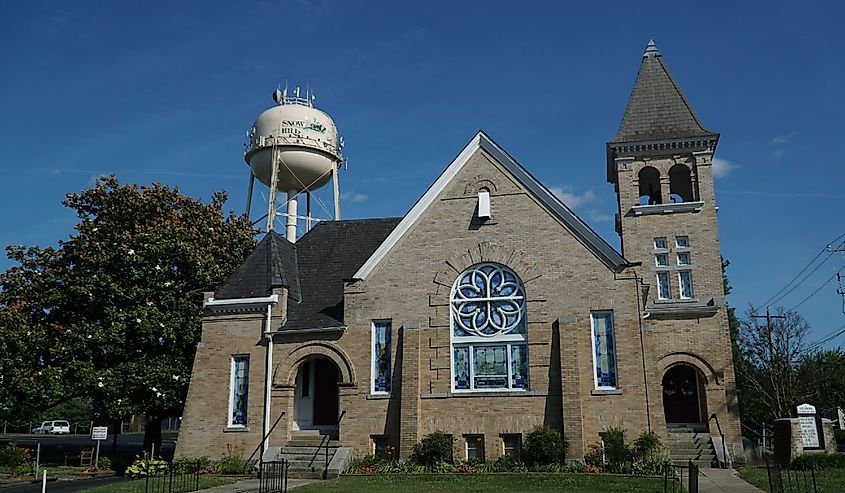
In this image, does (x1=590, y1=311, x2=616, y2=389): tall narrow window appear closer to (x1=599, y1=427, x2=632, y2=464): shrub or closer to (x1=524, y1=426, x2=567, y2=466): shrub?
(x1=599, y1=427, x2=632, y2=464): shrub

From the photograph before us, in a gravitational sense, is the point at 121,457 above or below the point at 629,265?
below

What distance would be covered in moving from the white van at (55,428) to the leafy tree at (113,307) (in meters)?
48.6

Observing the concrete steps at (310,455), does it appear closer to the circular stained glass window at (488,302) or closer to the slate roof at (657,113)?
the circular stained glass window at (488,302)

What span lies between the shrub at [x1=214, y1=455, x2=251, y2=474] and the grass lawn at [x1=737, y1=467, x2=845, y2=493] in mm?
14562

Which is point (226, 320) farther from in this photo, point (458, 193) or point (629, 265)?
point (629, 265)

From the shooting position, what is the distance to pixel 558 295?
23438 mm

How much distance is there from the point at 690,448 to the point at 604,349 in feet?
13.9

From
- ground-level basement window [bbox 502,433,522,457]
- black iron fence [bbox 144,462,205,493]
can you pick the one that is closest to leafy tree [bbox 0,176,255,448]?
black iron fence [bbox 144,462,205,493]

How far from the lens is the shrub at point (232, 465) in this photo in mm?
23344

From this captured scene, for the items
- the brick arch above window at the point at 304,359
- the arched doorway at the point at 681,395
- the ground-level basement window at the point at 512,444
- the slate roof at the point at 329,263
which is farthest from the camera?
the arched doorway at the point at 681,395

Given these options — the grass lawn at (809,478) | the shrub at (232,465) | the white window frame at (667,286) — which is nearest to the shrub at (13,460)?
the shrub at (232,465)

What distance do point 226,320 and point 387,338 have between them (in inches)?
228

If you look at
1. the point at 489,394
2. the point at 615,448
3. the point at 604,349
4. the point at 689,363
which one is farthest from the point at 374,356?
the point at 689,363

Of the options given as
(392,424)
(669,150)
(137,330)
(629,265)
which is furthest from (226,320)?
(669,150)
